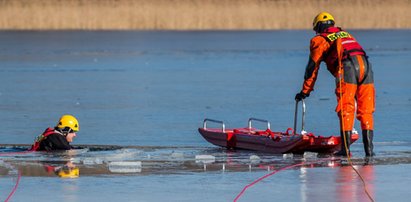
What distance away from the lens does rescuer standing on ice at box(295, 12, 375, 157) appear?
1173 cm

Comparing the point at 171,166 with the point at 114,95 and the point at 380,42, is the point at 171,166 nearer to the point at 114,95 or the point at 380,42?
the point at 114,95

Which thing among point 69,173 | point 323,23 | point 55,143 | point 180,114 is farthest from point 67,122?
point 180,114

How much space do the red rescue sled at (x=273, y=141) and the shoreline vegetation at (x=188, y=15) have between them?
4013cm

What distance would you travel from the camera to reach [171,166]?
35.8ft

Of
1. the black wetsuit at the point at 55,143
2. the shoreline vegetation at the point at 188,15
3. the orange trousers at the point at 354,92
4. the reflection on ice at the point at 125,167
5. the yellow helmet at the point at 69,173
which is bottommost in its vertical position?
the yellow helmet at the point at 69,173

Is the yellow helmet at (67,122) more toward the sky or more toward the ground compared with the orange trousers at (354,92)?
more toward the ground

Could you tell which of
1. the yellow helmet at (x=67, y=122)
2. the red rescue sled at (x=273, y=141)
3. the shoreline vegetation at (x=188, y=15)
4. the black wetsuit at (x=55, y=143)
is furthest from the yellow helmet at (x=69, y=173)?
the shoreline vegetation at (x=188, y=15)

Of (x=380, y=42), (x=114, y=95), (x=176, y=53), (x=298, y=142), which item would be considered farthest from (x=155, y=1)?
(x=298, y=142)

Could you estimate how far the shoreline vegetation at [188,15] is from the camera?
5462cm

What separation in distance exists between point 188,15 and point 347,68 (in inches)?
1719

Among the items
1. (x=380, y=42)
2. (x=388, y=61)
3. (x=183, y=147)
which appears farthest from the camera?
(x=380, y=42)

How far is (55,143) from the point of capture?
12523 mm

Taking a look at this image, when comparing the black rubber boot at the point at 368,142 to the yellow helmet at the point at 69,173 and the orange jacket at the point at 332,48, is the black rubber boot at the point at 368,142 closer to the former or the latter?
the orange jacket at the point at 332,48

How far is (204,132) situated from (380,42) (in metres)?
31.7
